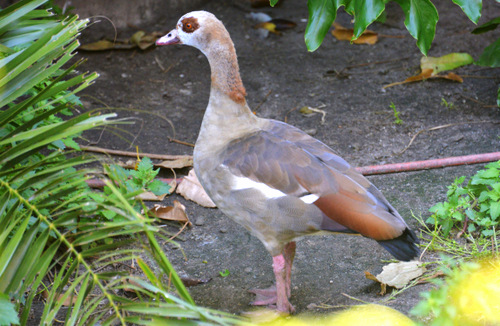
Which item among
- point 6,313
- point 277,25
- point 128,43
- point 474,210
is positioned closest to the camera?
point 6,313

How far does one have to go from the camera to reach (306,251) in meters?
3.53

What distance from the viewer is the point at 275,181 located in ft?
9.45

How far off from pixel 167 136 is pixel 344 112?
1477 millimetres

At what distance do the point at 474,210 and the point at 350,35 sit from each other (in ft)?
10.0

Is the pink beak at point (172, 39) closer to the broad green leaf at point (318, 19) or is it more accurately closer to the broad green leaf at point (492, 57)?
the broad green leaf at point (318, 19)

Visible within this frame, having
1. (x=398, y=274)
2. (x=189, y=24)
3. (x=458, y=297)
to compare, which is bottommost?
(x=398, y=274)

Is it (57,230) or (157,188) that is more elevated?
(57,230)

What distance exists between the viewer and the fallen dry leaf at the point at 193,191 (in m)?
3.97

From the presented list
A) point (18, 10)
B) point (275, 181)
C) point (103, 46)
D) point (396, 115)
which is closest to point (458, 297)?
point (275, 181)

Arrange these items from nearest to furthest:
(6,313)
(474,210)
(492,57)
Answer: (6,313) < (474,210) < (492,57)

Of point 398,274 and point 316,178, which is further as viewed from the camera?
point 398,274

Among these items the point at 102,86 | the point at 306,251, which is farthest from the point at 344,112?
the point at 102,86

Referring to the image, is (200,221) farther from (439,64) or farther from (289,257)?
(439,64)

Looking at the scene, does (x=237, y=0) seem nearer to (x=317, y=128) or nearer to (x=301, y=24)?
(x=301, y=24)
